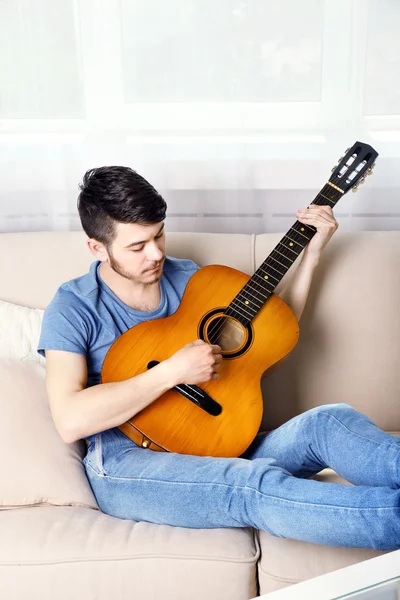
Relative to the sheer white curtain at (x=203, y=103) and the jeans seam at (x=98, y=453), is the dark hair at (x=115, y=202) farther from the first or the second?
the sheer white curtain at (x=203, y=103)

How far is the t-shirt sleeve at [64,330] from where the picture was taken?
159cm

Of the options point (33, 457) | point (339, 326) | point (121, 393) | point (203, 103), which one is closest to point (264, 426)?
point (339, 326)

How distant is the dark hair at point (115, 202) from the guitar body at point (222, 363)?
0.75 feet

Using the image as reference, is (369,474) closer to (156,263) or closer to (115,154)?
(156,263)

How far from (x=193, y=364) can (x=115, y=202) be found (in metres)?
0.42

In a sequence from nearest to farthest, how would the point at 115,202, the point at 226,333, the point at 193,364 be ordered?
the point at 193,364, the point at 115,202, the point at 226,333

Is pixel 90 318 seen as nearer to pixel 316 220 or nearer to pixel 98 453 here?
pixel 98 453

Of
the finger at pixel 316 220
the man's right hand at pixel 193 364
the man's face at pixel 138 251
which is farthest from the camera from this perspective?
the finger at pixel 316 220

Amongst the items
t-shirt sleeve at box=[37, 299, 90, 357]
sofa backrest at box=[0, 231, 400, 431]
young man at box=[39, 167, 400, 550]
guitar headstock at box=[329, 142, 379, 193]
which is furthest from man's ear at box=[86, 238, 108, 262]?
guitar headstock at box=[329, 142, 379, 193]

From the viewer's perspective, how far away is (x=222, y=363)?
1.65 metres

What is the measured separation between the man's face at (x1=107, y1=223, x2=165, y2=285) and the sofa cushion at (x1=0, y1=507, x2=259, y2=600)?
60cm

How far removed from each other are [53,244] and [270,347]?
2.30 feet

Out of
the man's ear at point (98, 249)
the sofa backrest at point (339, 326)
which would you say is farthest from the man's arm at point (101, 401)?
the sofa backrest at point (339, 326)

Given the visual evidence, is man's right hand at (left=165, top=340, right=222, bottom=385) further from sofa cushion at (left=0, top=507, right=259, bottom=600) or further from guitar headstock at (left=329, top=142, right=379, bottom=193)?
guitar headstock at (left=329, top=142, right=379, bottom=193)
